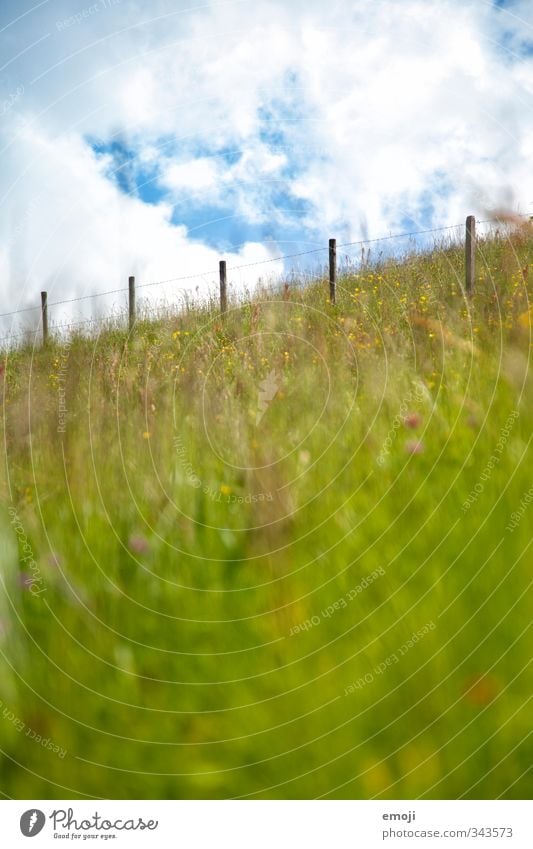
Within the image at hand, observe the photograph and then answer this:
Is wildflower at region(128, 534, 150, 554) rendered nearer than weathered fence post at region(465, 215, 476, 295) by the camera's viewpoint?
Yes

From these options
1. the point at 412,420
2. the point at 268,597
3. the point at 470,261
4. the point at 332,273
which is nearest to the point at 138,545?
the point at 268,597

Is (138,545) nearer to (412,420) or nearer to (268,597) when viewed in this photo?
(268,597)

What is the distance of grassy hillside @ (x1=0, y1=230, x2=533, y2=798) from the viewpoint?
1132mm

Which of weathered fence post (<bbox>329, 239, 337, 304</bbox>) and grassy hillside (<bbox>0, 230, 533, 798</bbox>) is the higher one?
weathered fence post (<bbox>329, 239, 337, 304</bbox>)

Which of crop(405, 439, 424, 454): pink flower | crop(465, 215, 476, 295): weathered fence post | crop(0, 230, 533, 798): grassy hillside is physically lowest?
crop(0, 230, 533, 798): grassy hillside

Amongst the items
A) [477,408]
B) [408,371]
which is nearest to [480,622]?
[477,408]

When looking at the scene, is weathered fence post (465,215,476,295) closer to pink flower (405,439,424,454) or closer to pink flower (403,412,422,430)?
pink flower (403,412,422,430)

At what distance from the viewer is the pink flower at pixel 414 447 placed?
6.80ft

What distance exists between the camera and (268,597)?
1463 millimetres

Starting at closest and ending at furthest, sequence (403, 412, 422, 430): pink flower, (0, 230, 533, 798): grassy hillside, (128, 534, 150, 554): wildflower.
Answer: (0, 230, 533, 798): grassy hillside → (128, 534, 150, 554): wildflower → (403, 412, 422, 430): pink flower

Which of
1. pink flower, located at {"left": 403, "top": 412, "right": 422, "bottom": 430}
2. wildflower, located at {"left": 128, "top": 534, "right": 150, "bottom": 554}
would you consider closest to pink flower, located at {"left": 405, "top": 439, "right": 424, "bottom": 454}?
pink flower, located at {"left": 403, "top": 412, "right": 422, "bottom": 430}

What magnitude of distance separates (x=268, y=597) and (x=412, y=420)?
3.63 feet

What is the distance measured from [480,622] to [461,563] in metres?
0.18
